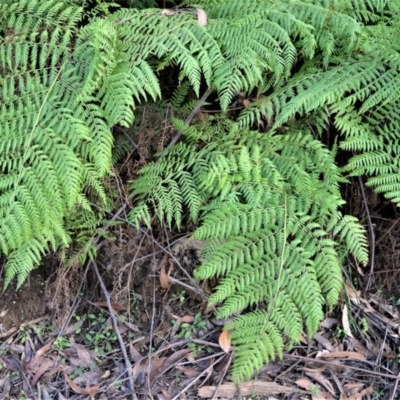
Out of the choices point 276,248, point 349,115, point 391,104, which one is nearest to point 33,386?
point 276,248

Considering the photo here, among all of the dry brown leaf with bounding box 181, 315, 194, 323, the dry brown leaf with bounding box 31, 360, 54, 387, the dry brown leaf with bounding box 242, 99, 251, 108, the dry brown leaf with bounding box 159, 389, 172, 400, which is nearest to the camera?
the dry brown leaf with bounding box 159, 389, 172, 400

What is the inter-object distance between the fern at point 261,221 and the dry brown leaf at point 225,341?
11 centimetres

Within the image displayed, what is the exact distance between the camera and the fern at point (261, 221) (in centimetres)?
268

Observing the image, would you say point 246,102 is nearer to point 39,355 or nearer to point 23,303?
point 23,303

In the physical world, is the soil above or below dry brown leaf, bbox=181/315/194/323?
below

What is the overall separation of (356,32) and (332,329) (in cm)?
169

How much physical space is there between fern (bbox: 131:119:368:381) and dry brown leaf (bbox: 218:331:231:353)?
112 millimetres

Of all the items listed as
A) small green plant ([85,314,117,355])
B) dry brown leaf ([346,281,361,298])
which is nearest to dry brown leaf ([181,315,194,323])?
small green plant ([85,314,117,355])

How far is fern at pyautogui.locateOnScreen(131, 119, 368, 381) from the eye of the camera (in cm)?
268

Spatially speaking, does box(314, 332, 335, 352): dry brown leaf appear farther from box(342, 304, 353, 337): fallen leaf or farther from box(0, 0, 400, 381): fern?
box(0, 0, 400, 381): fern

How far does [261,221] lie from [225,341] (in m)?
0.72

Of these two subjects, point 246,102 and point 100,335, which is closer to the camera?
point 100,335

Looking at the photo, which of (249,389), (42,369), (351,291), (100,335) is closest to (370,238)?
(351,291)

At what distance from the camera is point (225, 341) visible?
115 inches
